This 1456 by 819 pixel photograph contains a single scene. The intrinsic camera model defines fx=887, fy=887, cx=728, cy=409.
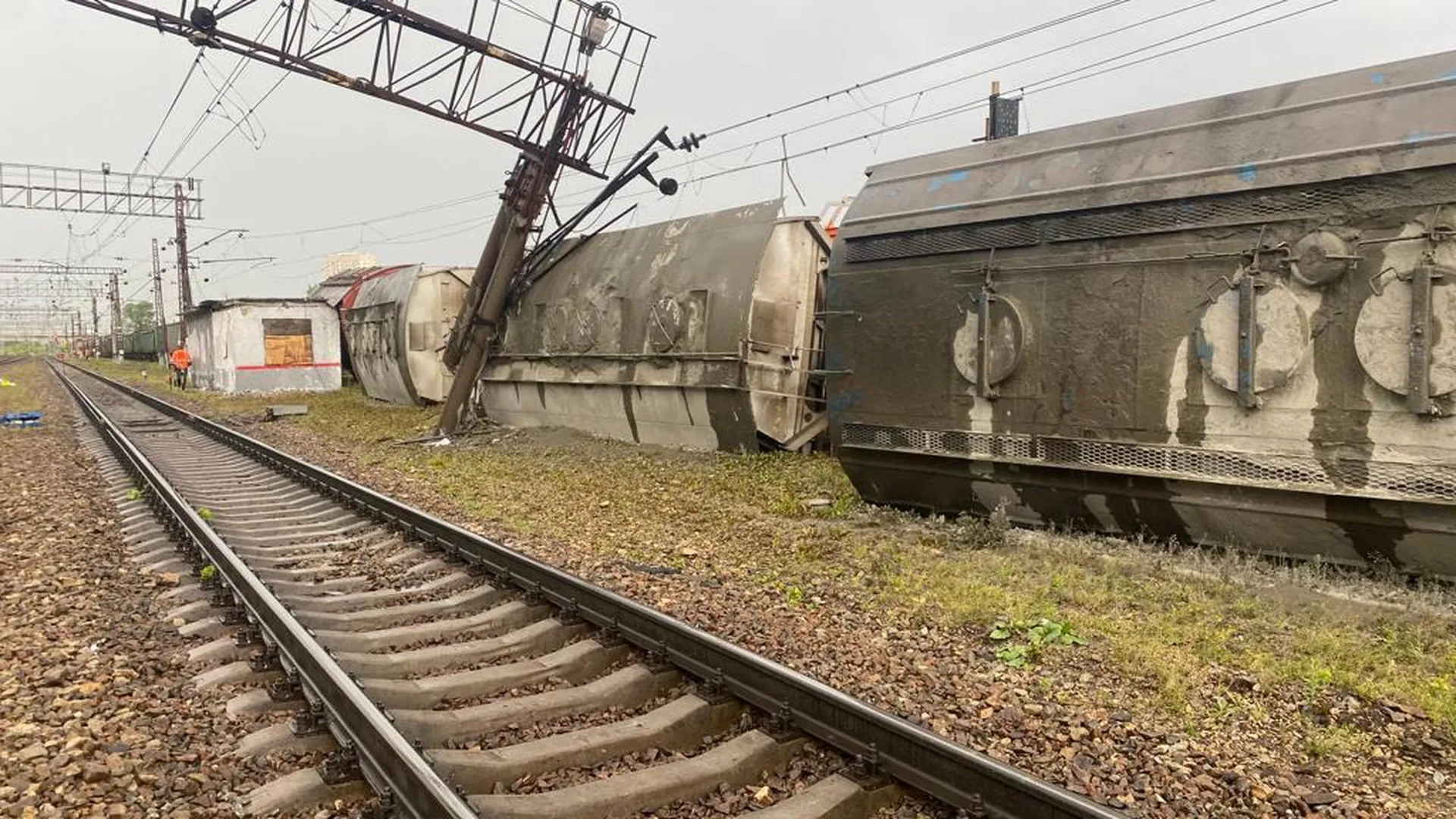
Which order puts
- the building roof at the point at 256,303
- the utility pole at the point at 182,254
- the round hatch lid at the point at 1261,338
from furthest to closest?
1. the utility pole at the point at 182,254
2. the building roof at the point at 256,303
3. the round hatch lid at the point at 1261,338

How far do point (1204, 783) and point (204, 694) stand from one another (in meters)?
4.70

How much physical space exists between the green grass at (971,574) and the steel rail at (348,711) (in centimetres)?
278

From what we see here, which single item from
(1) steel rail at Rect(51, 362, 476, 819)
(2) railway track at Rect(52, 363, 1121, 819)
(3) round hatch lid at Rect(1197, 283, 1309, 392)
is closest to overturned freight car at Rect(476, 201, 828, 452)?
(3) round hatch lid at Rect(1197, 283, 1309, 392)

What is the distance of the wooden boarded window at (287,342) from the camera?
31203mm

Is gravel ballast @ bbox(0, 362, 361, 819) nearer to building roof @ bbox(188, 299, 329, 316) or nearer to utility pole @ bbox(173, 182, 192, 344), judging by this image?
building roof @ bbox(188, 299, 329, 316)

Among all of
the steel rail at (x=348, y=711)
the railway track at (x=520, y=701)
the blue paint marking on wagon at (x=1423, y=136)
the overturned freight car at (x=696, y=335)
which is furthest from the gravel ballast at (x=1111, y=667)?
the overturned freight car at (x=696, y=335)

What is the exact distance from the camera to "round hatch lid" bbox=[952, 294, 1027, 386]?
7461 millimetres

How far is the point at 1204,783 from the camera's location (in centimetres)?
353

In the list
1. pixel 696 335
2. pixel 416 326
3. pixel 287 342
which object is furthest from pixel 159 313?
pixel 696 335

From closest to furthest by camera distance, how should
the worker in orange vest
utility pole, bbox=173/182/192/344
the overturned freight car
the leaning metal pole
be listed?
the overturned freight car, the leaning metal pole, the worker in orange vest, utility pole, bbox=173/182/192/344

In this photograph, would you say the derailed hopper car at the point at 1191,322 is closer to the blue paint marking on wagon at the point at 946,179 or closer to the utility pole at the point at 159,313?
the blue paint marking on wagon at the point at 946,179

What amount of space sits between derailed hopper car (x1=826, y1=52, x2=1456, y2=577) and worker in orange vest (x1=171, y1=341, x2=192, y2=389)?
34942 millimetres

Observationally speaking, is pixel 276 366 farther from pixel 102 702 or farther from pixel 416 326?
pixel 102 702

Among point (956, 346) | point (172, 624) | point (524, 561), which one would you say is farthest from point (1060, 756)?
point (172, 624)
